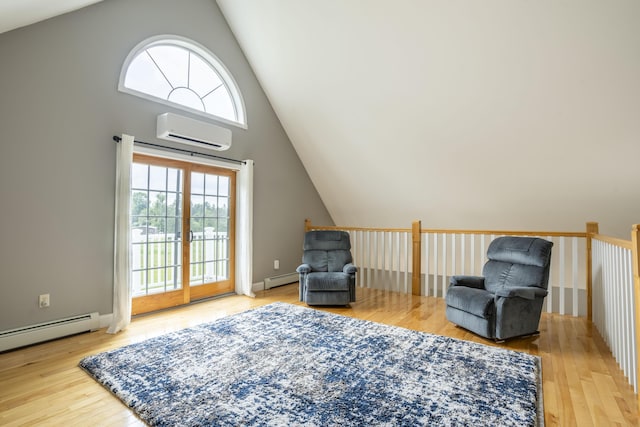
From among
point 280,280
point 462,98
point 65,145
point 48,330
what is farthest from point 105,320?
point 462,98

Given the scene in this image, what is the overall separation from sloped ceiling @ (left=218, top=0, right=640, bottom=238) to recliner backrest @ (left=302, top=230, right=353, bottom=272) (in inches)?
53.0

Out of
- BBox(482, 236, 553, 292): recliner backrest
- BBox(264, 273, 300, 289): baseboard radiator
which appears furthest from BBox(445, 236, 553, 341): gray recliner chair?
BBox(264, 273, 300, 289): baseboard radiator

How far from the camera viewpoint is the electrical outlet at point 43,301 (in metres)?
3.00

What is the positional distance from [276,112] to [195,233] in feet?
7.92

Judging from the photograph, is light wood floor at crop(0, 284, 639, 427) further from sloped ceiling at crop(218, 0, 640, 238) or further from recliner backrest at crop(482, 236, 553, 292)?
sloped ceiling at crop(218, 0, 640, 238)

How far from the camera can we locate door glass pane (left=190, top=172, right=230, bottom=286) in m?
4.43

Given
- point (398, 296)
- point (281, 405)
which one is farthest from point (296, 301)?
point (281, 405)

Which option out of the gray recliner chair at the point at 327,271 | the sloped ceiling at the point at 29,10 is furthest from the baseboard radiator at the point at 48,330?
the sloped ceiling at the point at 29,10

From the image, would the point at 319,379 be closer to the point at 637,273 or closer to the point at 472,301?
the point at 472,301

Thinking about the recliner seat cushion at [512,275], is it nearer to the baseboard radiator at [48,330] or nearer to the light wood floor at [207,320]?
the light wood floor at [207,320]

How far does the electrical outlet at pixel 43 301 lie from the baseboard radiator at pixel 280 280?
8.97 ft

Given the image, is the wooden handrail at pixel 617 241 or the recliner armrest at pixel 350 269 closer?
the wooden handrail at pixel 617 241

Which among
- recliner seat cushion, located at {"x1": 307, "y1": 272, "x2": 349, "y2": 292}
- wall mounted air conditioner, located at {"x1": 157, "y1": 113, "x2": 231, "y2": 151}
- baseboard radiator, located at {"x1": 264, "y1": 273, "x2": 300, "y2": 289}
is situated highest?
wall mounted air conditioner, located at {"x1": 157, "y1": 113, "x2": 231, "y2": 151}

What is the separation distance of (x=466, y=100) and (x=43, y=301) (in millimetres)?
4790
